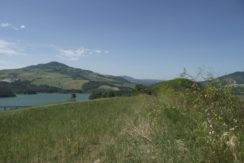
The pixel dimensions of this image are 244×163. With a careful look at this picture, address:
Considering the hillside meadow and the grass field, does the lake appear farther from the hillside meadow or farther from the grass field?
the hillside meadow

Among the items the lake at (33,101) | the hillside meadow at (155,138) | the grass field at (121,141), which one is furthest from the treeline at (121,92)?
the grass field at (121,141)

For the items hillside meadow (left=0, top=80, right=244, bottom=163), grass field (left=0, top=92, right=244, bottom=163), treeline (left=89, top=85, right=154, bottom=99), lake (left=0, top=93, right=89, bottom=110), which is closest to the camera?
hillside meadow (left=0, top=80, right=244, bottom=163)

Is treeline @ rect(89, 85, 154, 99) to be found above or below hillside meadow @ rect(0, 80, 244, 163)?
above

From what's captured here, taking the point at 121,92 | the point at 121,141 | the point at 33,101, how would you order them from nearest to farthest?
the point at 121,141
the point at 121,92
the point at 33,101

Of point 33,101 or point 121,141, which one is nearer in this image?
point 121,141

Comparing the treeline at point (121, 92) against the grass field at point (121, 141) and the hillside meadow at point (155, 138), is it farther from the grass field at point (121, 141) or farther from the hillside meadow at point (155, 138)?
the grass field at point (121, 141)

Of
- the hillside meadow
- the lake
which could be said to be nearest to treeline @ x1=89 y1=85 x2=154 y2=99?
the hillside meadow

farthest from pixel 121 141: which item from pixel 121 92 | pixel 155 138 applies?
pixel 121 92

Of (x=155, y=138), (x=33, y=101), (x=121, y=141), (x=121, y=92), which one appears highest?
(x=121, y=92)

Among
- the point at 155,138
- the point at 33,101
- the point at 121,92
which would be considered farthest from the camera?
the point at 33,101

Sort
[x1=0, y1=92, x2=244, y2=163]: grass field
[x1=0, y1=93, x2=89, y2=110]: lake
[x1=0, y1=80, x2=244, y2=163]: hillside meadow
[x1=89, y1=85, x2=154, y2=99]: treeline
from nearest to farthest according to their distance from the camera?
[x1=0, y1=80, x2=244, y2=163]: hillside meadow
[x1=0, y1=92, x2=244, y2=163]: grass field
[x1=89, y1=85, x2=154, y2=99]: treeline
[x1=0, y1=93, x2=89, y2=110]: lake

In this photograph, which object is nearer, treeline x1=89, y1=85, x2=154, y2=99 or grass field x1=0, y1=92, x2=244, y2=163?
grass field x1=0, y1=92, x2=244, y2=163

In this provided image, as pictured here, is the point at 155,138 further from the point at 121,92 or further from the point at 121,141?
the point at 121,92

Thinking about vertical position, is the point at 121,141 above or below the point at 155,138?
below
